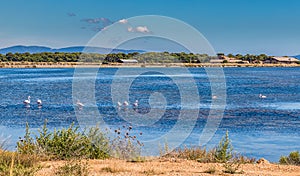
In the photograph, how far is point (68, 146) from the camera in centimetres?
1186

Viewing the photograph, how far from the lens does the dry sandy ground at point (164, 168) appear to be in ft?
32.3

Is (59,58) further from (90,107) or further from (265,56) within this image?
(90,107)

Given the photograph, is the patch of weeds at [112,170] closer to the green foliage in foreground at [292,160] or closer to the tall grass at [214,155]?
the tall grass at [214,155]

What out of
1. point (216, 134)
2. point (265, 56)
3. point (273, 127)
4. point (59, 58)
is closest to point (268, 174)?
point (216, 134)

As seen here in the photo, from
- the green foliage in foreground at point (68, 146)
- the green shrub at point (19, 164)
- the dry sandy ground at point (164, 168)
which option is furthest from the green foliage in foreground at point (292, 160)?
the green shrub at point (19, 164)

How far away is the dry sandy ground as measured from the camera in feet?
32.3

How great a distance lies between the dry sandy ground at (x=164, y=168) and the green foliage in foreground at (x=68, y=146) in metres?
0.59

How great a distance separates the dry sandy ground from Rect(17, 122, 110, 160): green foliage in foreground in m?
0.59

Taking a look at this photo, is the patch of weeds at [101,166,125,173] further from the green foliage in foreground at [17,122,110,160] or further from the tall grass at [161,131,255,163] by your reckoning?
the tall grass at [161,131,255,163]

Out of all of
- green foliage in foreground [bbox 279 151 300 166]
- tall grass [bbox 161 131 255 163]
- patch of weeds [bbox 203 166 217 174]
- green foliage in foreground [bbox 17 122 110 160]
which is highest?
green foliage in foreground [bbox 17 122 110 160]

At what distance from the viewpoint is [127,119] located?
25891 millimetres

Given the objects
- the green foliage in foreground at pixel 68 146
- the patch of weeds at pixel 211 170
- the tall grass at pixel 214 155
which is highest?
the green foliage in foreground at pixel 68 146

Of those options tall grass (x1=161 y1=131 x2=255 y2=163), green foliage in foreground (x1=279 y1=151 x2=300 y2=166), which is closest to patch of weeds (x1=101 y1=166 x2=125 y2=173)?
tall grass (x1=161 y1=131 x2=255 y2=163)

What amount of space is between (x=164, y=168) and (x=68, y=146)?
2671 millimetres
